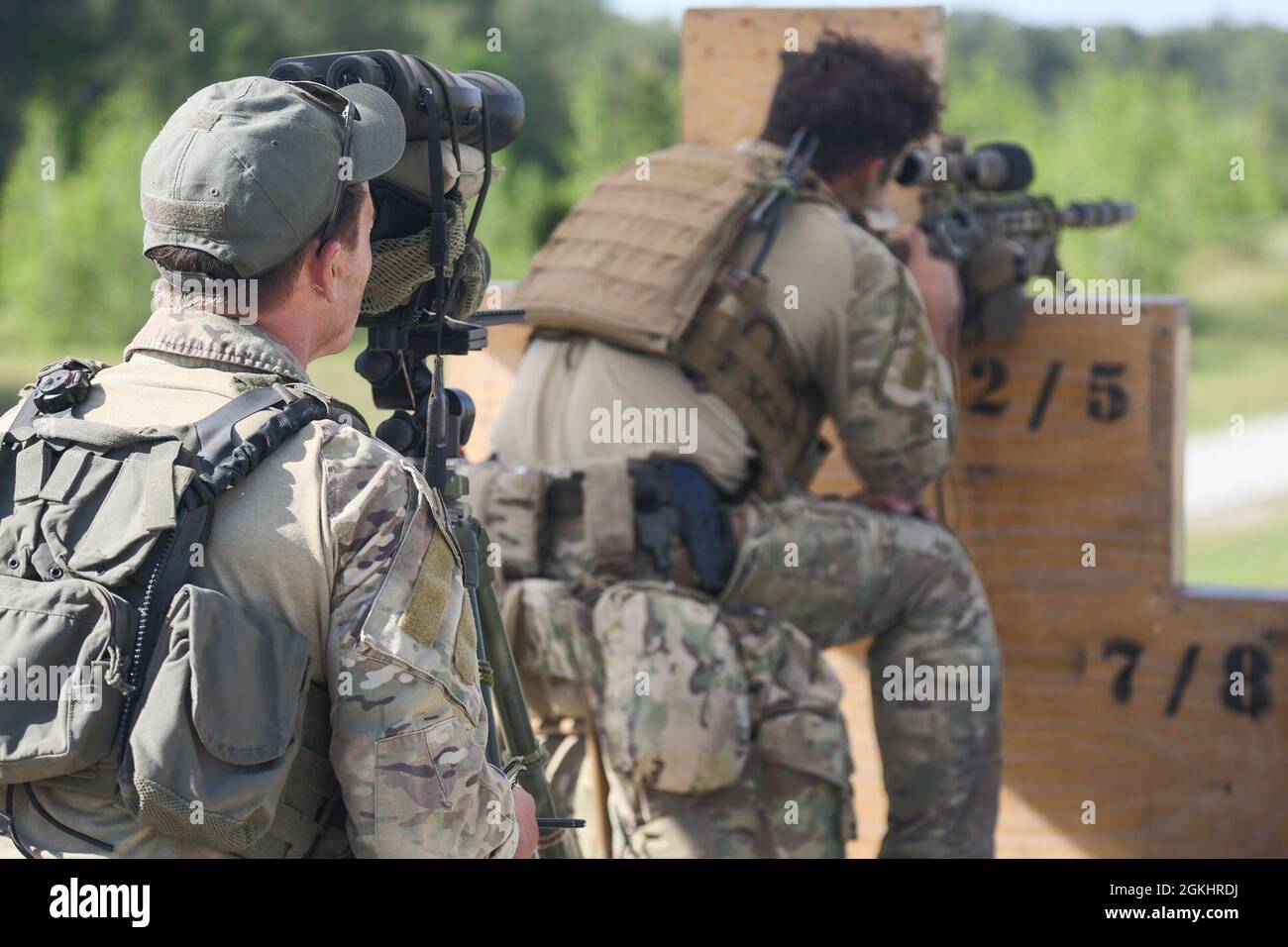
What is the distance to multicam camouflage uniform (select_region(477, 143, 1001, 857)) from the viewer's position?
4.01 m

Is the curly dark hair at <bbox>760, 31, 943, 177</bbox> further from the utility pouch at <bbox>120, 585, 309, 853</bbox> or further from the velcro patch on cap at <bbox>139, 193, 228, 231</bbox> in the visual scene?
the utility pouch at <bbox>120, 585, 309, 853</bbox>

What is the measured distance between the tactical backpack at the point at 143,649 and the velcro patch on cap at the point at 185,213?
Result: 248 mm

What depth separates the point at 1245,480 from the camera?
560 inches

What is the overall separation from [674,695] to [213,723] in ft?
6.56

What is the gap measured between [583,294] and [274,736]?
2.32 meters

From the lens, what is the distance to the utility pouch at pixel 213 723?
196 centimetres

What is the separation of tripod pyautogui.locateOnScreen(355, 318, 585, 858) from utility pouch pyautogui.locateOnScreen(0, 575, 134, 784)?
64 centimetres

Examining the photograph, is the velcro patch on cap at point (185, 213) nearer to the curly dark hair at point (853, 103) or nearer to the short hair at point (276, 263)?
the short hair at point (276, 263)

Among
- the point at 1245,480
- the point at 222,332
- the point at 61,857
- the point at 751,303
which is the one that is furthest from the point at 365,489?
the point at 1245,480

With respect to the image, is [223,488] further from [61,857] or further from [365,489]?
[61,857]
